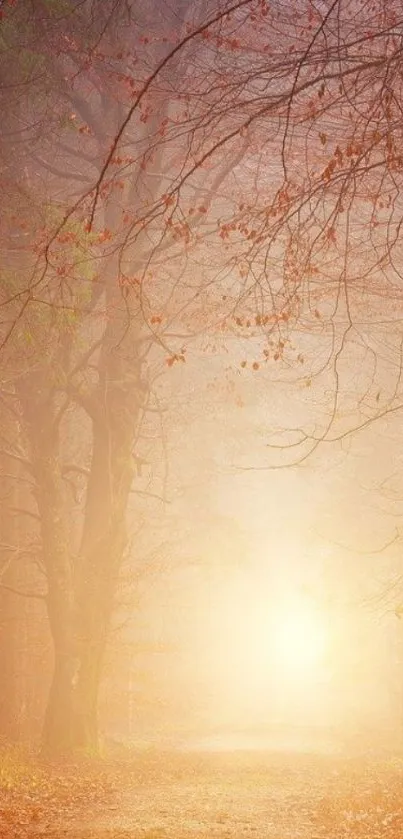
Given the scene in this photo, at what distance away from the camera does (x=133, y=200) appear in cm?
1669

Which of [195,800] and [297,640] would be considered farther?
[297,640]

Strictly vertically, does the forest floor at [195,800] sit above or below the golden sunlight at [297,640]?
below

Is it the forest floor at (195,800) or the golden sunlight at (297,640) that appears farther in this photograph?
the golden sunlight at (297,640)

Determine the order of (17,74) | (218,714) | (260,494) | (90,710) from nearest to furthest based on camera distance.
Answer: (17,74) < (90,710) < (218,714) < (260,494)

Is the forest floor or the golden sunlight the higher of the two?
the golden sunlight

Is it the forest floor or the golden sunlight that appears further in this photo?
the golden sunlight

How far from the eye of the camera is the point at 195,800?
40.2 ft

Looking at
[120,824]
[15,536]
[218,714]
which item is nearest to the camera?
[120,824]

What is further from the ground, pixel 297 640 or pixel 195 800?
pixel 297 640

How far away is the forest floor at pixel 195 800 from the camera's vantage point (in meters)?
9.88

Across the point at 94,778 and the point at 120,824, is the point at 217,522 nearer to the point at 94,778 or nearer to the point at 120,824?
the point at 94,778

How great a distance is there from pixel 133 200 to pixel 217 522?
15.4 m

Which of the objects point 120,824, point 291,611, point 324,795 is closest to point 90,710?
point 324,795

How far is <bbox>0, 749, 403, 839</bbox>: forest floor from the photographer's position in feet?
32.4
